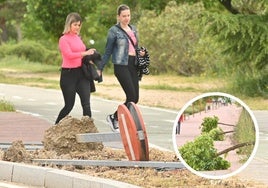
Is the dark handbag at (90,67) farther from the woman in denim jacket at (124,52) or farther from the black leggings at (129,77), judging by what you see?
the black leggings at (129,77)

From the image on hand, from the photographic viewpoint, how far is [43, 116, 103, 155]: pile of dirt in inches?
520

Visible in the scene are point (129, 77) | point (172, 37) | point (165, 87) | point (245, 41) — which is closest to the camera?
point (129, 77)

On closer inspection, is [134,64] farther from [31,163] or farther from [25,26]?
[25,26]

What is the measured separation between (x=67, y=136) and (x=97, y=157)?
48 cm

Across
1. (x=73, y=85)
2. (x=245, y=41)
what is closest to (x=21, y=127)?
(x=73, y=85)

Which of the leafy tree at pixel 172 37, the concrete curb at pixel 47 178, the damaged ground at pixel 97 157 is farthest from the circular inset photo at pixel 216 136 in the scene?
the leafy tree at pixel 172 37

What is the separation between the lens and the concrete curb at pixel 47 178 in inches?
414

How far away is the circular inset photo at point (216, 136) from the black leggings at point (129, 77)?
4788mm

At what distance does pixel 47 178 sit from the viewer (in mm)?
11375

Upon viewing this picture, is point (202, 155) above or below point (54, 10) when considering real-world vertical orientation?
above

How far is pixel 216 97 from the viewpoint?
34.6ft

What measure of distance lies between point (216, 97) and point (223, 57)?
18.4 m

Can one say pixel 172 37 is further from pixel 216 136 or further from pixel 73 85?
pixel 216 136

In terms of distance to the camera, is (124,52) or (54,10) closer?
(124,52)
